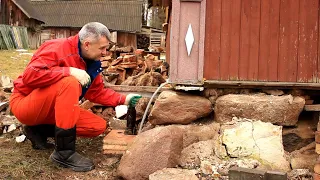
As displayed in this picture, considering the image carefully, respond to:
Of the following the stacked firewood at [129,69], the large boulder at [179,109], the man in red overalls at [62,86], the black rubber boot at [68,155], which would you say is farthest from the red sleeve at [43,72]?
the stacked firewood at [129,69]

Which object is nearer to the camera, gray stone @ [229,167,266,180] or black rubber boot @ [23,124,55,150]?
gray stone @ [229,167,266,180]

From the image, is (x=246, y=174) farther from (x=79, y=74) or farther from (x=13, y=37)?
(x=13, y=37)

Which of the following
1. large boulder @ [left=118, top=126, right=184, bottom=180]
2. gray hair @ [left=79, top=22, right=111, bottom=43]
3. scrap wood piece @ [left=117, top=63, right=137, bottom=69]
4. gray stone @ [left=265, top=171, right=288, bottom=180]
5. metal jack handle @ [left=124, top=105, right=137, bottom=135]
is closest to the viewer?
gray stone @ [left=265, top=171, right=288, bottom=180]

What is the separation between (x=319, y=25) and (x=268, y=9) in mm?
556

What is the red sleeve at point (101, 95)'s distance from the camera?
4250mm

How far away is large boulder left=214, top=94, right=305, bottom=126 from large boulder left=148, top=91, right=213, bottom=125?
28cm

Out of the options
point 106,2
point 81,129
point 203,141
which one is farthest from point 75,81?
point 106,2

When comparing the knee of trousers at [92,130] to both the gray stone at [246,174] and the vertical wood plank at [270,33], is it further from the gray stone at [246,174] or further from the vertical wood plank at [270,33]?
the vertical wood plank at [270,33]

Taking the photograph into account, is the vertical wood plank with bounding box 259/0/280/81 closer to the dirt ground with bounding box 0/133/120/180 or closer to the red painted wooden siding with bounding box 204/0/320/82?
the red painted wooden siding with bounding box 204/0/320/82

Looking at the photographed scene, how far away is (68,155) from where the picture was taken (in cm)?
365

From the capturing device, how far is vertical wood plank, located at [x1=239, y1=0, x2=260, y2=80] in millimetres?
4266

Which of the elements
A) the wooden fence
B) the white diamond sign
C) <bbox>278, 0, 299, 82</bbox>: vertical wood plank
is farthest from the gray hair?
the wooden fence

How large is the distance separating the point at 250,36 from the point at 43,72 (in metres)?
2.17

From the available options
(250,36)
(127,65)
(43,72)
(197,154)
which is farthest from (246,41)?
(127,65)
